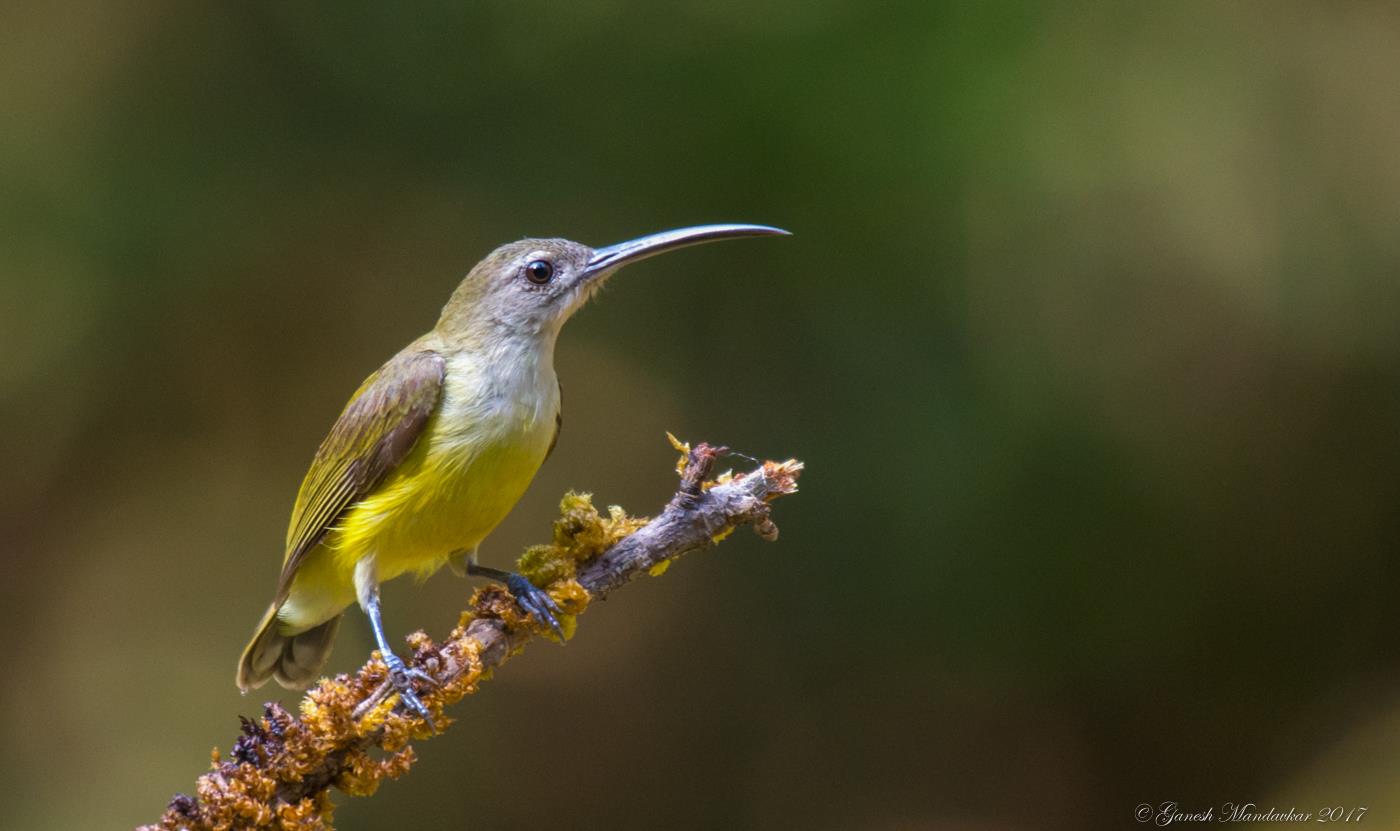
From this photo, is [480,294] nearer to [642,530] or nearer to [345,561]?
[345,561]

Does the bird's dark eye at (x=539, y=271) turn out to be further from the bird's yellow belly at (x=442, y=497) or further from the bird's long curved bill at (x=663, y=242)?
the bird's yellow belly at (x=442, y=497)

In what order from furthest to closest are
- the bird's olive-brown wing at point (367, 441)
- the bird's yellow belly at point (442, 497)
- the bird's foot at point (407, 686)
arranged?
the bird's olive-brown wing at point (367, 441) < the bird's yellow belly at point (442, 497) < the bird's foot at point (407, 686)

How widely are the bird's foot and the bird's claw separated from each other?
36 cm

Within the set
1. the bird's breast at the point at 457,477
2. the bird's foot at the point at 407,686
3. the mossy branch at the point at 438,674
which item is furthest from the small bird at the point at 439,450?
the bird's foot at the point at 407,686

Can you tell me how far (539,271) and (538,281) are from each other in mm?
37

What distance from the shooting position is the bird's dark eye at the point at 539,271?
14.6 ft

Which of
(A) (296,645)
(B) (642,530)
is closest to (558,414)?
(B) (642,530)

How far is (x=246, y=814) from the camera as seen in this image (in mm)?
2738

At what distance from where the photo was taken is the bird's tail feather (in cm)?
446

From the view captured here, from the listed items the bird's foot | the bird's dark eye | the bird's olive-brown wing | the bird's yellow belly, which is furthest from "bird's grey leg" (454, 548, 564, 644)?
the bird's dark eye

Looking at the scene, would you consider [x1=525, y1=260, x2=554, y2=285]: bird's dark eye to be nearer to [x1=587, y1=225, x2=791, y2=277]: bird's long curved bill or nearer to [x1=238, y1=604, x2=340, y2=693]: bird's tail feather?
[x1=587, y1=225, x2=791, y2=277]: bird's long curved bill

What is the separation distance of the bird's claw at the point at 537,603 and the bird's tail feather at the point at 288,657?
1482mm

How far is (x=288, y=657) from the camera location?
4.54m

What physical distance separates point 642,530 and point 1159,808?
10.5 ft
